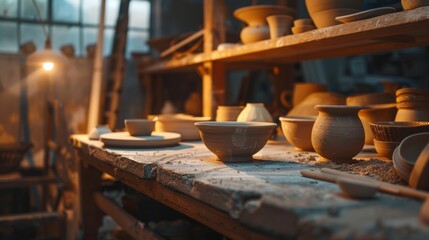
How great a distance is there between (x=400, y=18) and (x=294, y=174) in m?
0.91

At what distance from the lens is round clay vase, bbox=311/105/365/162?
205 centimetres

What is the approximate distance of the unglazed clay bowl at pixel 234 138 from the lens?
6.65 feet

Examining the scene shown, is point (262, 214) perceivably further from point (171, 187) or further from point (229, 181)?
point (171, 187)

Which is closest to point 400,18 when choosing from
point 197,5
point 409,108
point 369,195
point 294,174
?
point 409,108

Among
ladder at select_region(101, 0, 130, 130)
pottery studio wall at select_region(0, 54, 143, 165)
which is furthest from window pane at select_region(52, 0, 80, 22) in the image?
ladder at select_region(101, 0, 130, 130)

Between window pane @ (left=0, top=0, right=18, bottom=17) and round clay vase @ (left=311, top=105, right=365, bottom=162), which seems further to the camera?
window pane @ (left=0, top=0, right=18, bottom=17)

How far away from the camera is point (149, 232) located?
2.65 metres

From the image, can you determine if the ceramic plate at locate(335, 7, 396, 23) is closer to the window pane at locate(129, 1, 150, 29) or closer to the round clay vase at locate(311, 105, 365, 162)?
the round clay vase at locate(311, 105, 365, 162)

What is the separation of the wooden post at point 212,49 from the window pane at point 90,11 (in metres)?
3.43

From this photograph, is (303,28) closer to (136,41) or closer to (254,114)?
(254,114)

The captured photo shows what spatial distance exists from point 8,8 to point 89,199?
3855 millimetres

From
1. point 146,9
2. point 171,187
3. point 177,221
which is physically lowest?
point 177,221

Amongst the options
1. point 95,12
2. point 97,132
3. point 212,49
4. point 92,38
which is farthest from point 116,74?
point 97,132

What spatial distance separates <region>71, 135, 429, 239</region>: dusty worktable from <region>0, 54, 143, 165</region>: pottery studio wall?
3575 mm
